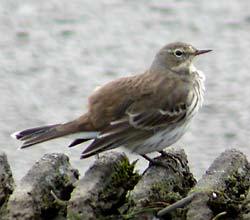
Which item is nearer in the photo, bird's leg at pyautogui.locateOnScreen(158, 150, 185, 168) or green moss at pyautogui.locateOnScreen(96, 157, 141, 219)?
green moss at pyautogui.locateOnScreen(96, 157, 141, 219)

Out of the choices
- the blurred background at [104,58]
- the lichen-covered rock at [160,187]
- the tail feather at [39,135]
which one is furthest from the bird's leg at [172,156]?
the blurred background at [104,58]

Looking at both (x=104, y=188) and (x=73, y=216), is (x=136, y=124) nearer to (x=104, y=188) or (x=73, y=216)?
(x=104, y=188)

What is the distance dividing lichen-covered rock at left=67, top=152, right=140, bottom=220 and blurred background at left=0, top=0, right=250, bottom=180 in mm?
3640

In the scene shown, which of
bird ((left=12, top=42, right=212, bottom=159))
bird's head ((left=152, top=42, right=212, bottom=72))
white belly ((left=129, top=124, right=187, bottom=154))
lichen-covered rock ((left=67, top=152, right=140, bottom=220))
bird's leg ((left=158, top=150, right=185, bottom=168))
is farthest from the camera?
bird's head ((left=152, top=42, right=212, bottom=72))

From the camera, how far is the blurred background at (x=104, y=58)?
13914 mm

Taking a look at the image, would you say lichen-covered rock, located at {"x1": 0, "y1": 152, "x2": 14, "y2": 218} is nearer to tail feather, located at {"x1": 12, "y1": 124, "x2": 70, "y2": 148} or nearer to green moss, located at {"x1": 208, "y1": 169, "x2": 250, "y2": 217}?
tail feather, located at {"x1": 12, "y1": 124, "x2": 70, "y2": 148}

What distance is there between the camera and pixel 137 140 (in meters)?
10.2

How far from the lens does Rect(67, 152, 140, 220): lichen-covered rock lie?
8.83 metres

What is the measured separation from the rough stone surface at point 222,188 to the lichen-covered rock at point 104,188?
0.53 meters

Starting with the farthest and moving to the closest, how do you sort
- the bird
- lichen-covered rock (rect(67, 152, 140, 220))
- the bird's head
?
1. the bird's head
2. the bird
3. lichen-covered rock (rect(67, 152, 140, 220))

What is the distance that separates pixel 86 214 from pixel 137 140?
1.50 meters

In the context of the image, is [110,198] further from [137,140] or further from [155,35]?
[155,35]

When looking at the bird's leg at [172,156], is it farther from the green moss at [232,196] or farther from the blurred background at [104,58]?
Answer: the blurred background at [104,58]

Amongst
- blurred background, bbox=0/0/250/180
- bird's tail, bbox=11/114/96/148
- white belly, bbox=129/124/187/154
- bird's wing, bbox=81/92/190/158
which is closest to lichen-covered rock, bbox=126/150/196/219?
white belly, bbox=129/124/187/154
